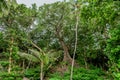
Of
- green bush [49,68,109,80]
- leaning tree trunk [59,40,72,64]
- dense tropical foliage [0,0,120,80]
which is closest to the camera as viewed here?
green bush [49,68,109,80]

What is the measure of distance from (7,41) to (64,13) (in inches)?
206

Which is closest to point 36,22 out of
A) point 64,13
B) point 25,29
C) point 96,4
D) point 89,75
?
point 25,29

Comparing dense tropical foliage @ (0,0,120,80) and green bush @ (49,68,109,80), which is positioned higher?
dense tropical foliage @ (0,0,120,80)

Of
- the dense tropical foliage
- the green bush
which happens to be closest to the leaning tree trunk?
the dense tropical foliage

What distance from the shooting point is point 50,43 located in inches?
999

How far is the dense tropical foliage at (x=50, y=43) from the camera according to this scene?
2014 cm

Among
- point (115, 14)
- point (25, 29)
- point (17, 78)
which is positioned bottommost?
point (17, 78)

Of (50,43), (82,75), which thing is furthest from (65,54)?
(82,75)

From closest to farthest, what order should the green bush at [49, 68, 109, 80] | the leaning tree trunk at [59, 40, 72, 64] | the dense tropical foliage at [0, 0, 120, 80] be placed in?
1. the green bush at [49, 68, 109, 80]
2. the dense tropical foliage at [0, 0, 120, 80]
3. the leaning tree trunk at [59, 40, 72, 64]

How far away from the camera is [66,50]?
23859mm

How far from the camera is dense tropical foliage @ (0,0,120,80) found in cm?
2014

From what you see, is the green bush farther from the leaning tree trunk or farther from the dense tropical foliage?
the leaning tree trunk

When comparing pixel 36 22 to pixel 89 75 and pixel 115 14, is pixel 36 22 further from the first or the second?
pixel 115 14

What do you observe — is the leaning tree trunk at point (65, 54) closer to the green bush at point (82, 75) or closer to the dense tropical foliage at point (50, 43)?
the dense tropical foliage at point (50, 43)
